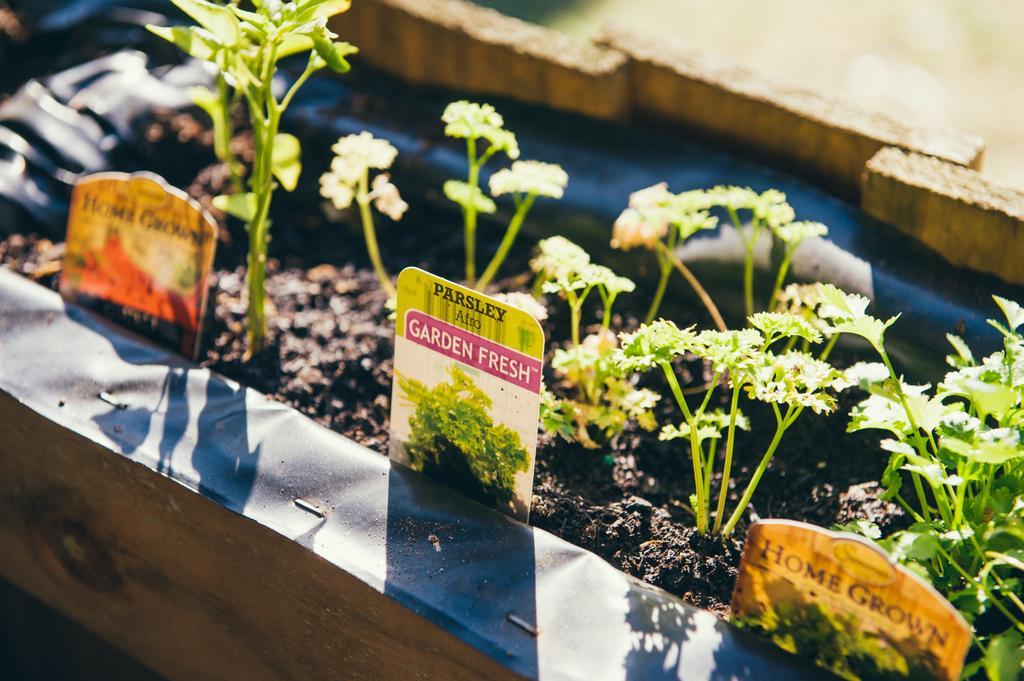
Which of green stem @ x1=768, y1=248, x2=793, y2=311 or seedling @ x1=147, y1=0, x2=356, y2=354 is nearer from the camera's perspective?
seedling @ x1=147, y1=0, x2=356, y2=354

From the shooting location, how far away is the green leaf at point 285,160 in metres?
1.60

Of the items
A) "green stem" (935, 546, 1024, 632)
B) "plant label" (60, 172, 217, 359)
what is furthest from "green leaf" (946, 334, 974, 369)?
"plant label" (60, 172, 217, 359)

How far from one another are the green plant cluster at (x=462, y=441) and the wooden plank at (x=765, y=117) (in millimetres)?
884

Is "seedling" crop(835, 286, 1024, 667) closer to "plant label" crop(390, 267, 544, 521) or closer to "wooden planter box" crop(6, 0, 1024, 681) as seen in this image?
"wooden planter box" crop(6, 0, 1024, 681)

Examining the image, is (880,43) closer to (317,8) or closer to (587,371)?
(587,371)

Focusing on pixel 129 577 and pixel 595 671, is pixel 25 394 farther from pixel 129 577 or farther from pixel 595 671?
pixel 595 671

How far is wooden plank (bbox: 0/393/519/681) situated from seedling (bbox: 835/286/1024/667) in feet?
1.70

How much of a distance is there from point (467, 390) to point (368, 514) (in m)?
0.21

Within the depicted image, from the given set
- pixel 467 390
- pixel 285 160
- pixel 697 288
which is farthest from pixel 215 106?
pixel 697 288

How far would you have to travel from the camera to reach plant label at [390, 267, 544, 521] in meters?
1.24

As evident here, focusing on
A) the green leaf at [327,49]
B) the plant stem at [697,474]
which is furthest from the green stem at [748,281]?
the green leaf at [327,49]

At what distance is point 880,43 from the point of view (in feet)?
11.3

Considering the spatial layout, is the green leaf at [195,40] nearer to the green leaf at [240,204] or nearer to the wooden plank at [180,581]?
the green leaf at [240,204]

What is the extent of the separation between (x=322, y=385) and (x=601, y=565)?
647 mm
